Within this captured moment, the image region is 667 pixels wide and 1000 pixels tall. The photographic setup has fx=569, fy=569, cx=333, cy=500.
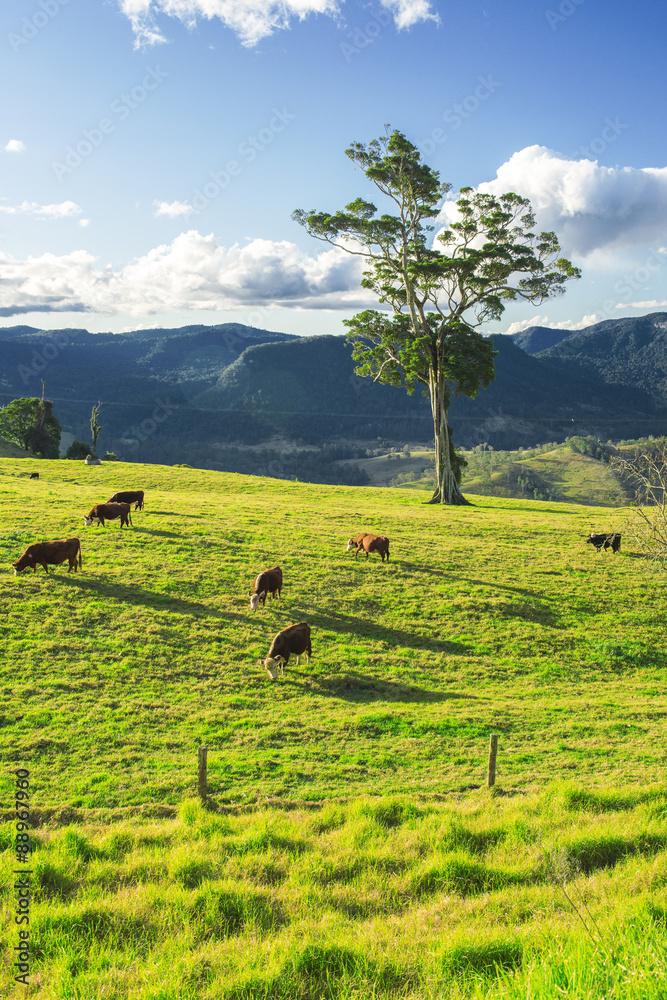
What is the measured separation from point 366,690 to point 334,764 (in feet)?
13.8

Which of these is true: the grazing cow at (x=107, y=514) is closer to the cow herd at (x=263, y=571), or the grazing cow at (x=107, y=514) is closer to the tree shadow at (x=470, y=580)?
the cow herd at (x=263, y=571)

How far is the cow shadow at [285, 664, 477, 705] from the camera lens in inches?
624

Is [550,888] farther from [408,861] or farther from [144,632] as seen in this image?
[144,632]

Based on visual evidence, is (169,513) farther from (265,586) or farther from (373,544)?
(265,586)

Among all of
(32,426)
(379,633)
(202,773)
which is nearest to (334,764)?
(202,773)

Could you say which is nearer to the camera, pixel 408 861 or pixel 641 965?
pixel 641 965

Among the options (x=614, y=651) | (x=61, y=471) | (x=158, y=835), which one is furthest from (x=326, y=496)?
(x=158, y=835)

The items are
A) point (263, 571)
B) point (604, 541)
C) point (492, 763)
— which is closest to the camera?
point (492, 763)

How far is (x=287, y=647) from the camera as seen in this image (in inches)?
676

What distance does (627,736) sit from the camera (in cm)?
1362

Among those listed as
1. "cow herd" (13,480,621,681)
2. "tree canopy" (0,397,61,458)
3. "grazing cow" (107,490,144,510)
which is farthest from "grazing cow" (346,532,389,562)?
"tree canopy" (0,397,61,458)

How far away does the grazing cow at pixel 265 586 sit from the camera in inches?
825

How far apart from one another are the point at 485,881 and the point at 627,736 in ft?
26.8

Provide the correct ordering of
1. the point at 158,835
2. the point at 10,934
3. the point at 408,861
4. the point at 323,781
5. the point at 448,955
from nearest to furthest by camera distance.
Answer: the point at 448,955, the point at 10,934, the point at 408,861, the point at 158,835, the point at 323,781
